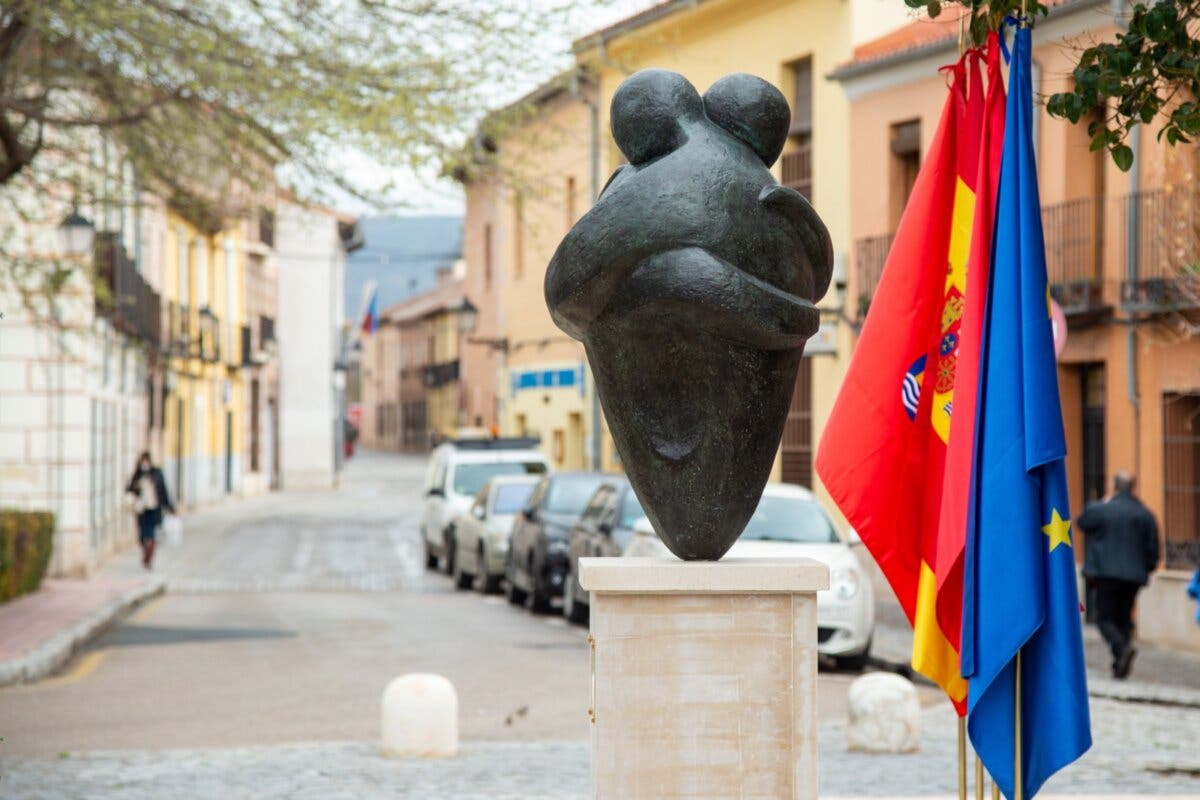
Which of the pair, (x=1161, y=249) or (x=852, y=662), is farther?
(x=1161, y=249)

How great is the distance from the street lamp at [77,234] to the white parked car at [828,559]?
309 inches

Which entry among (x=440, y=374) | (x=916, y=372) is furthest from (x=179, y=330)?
(x=916, y=372)

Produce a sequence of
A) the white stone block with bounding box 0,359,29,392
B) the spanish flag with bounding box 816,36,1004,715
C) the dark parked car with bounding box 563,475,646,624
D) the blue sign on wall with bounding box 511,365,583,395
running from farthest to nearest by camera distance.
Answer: the blue sign on wall with bounding box 511,365,583,395
the white stone block with bounding box 0,359,29,392
the dark parked car with bounding box 563,475,646,624
the spanish flag with bounding box 816,36,1004,715

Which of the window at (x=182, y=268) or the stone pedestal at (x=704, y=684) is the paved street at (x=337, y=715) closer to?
the stone pedestal at (x=704, y=684)

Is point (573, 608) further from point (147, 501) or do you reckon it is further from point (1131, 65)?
point (1131, 65)

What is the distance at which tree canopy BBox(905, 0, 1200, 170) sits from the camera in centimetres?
607

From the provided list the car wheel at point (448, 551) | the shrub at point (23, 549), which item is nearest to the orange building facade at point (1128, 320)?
the car wheel at point (448, 551)

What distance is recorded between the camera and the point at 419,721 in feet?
34.1

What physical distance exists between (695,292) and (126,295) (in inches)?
942

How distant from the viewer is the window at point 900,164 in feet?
78.0

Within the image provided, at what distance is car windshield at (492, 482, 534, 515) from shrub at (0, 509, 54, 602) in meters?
5.28

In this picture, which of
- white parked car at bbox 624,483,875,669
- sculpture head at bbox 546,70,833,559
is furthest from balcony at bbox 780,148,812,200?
sculpture head at bbox 546,70,833,559

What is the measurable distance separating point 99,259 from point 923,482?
68.1 ft

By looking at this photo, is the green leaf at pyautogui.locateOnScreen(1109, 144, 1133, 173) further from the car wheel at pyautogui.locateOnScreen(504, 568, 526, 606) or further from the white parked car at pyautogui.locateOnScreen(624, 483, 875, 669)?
the car wheel at pyautogui.locateOnScreen(504, 568, 526, 606)
